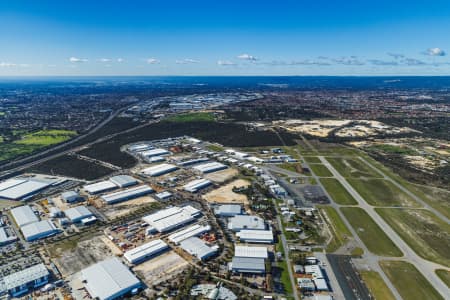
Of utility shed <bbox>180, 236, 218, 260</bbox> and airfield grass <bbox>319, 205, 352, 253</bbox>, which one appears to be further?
airfield grass <bbox>319, 205, 352, 253</bbox>

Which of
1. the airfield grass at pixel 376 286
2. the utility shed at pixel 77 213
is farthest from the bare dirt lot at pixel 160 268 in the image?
the airfield grass at pixel 376 286

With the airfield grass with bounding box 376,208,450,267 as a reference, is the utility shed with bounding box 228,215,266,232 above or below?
above

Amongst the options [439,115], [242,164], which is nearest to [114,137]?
[242,164]

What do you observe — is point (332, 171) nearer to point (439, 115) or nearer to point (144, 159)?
point (144, 159)

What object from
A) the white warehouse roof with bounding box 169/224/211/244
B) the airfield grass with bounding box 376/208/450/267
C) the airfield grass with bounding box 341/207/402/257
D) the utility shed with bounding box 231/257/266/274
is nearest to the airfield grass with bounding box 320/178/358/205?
the airfield grass with bounding box 341/207/402/257

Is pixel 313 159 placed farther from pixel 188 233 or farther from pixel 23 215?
pixel 23 215

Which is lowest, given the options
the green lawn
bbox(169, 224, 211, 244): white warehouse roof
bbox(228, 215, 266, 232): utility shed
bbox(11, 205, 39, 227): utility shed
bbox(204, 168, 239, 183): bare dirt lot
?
bbox(169, 224, 211, 244): white warehouse roof

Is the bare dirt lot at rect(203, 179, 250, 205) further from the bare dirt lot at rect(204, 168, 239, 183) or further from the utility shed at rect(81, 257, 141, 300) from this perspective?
the utility shed at rect(81, 257, 141, 300)

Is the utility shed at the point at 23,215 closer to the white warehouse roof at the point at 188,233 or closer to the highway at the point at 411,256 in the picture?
the white warehouse roof at the point at 188,233
